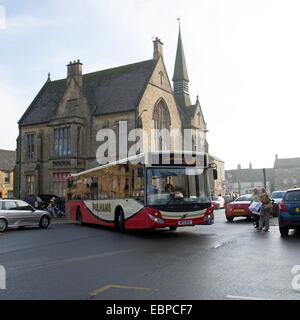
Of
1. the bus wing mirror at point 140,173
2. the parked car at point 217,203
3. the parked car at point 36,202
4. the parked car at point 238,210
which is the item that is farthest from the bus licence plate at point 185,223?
the parked car at point 217,203

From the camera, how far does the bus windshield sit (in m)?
12.8

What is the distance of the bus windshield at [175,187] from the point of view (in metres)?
12.8

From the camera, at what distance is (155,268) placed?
7.76 meters

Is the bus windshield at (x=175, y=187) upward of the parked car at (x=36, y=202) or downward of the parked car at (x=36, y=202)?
upward

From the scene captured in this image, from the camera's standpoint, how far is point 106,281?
6.68 m

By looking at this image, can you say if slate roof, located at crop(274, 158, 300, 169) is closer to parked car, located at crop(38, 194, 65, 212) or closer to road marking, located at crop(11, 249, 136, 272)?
parked car, located at crop(38, 194, 65, 212)

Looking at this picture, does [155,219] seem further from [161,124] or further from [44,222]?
[161,124]

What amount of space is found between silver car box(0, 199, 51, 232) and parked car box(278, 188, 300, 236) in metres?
11.0

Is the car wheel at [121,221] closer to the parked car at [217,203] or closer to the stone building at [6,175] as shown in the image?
the parked car at [217,203]

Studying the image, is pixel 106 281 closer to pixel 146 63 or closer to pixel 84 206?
pixel 84 206

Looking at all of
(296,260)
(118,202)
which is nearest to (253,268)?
(296,260)

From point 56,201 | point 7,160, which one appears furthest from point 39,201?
point 7,160

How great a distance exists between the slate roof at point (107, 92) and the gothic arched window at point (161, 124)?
3.33 m
